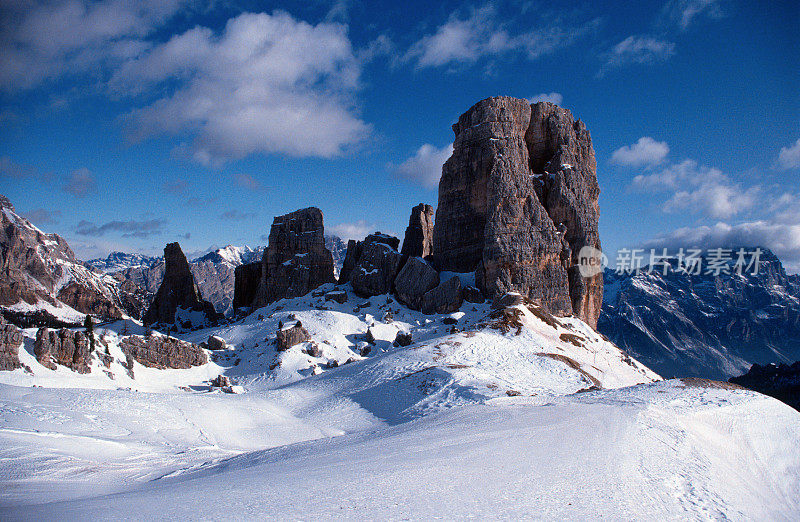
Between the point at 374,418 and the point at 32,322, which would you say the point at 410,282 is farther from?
the point at 32,322

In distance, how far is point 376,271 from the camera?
6344 cm

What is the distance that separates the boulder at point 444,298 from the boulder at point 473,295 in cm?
64

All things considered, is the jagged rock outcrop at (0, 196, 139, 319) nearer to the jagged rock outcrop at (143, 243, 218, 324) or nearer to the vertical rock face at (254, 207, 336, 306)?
the jagged rock outcrop at (143, 243, 218, 324)

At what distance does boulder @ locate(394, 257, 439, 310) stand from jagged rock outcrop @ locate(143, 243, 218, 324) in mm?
31144

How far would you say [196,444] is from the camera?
66.2ft

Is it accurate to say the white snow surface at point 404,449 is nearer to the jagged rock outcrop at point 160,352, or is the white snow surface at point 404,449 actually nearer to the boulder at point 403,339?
the jagged rock outcrop at point 160,352

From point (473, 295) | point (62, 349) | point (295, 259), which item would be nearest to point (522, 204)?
point (473, 295)

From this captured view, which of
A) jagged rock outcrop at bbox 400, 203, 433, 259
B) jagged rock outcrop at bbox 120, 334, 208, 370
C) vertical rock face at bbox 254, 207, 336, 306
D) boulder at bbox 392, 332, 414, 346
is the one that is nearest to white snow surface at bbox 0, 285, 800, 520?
jagged rock outcrop at bbox 120, 334, 208, 370

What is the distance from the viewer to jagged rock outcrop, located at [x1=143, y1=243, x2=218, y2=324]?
7019 cm

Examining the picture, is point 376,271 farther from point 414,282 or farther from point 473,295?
Result: point 473,295

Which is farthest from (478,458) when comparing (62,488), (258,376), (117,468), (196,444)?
(258,376)

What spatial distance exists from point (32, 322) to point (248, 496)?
115 meters

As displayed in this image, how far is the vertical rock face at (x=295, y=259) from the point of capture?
69.2m

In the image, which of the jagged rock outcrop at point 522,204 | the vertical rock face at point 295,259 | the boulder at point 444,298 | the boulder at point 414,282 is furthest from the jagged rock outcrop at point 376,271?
the boulder at point 444,298
